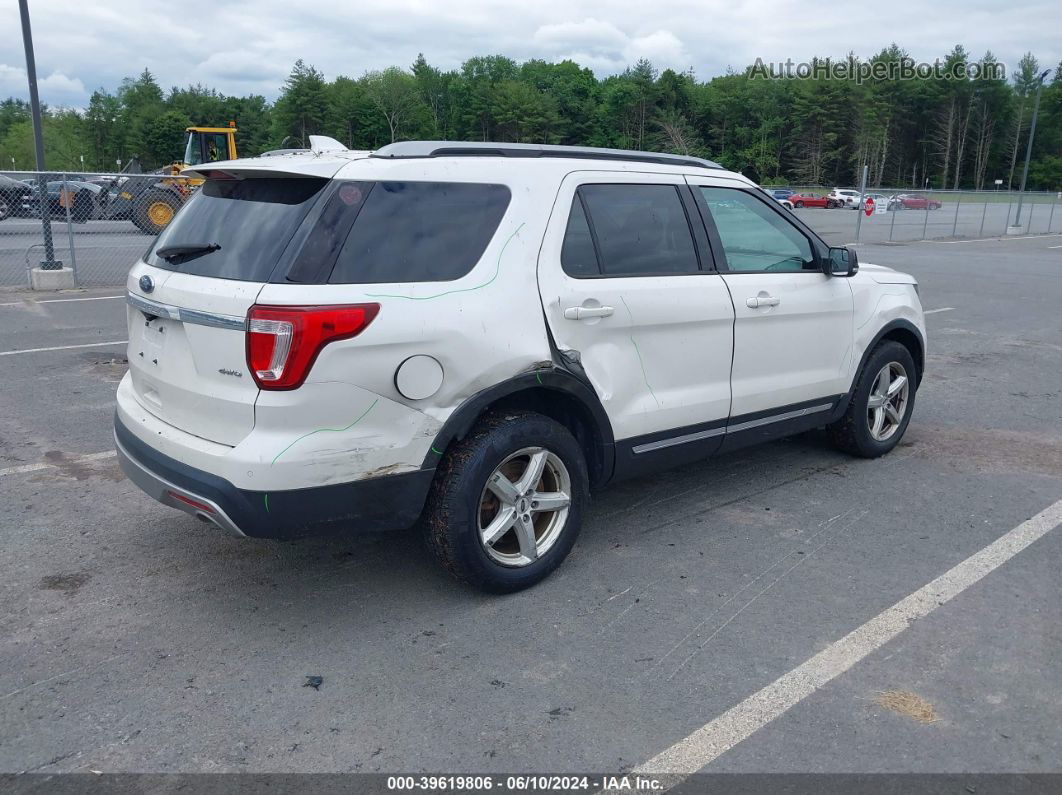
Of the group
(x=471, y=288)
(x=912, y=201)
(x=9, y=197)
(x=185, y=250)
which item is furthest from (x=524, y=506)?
(x=912, y=201)

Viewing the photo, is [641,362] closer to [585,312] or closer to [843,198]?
[585,312]

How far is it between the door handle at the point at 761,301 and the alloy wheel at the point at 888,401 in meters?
1.23

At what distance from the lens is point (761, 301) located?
4672 millimetres

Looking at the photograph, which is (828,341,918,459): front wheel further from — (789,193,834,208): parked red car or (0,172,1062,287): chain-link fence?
(789,193,834,208): parked red car

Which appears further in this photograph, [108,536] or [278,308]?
[108,536]

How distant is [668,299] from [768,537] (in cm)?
130

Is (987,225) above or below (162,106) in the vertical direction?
below

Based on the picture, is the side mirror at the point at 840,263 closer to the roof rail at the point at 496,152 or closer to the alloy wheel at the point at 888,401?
the alloy wheel at the point at 888,401

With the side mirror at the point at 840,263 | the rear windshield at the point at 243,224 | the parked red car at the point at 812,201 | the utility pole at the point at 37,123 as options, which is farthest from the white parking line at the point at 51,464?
the parked red car at the point at 812,201

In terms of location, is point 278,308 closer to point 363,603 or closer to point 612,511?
point 363,603

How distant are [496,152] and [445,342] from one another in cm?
96

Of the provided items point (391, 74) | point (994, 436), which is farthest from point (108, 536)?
point (391, 74)

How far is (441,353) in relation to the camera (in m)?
3.42

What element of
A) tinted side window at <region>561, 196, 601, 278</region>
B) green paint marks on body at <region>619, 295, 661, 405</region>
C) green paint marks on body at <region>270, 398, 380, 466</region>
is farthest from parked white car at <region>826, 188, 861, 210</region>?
green paint marks on body at <region>270, 398, 380, 466</region>
